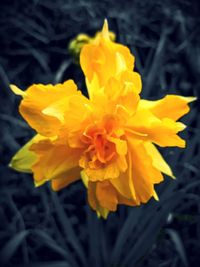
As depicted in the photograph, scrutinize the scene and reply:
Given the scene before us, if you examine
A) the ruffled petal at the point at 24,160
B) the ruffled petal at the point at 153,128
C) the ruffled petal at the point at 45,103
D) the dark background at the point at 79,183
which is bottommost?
the dark background at the point at 79,183

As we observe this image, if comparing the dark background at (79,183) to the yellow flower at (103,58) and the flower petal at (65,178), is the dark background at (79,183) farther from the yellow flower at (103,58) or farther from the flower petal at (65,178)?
the yellow flower at (103,58)

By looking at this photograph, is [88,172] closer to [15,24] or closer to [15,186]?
[15,186]

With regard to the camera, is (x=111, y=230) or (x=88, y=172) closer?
(x=88, y=172)

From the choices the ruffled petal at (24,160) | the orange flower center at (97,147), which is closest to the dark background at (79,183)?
the ruffled petal at (24,160)

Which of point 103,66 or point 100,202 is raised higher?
point 103,66

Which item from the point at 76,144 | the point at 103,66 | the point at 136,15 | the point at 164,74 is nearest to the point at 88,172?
the point at 76,144

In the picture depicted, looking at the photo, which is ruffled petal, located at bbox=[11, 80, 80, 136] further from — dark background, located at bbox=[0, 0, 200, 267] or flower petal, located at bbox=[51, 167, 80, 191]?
dark background, located at bbox=[0, 0, 200, 267]

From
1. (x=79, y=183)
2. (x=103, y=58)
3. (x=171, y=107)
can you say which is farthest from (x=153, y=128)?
(x=79, y=183)

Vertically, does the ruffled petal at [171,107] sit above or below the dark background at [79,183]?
above
